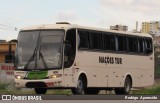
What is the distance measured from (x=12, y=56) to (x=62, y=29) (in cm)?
313

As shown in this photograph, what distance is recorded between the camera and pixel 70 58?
26.5 m

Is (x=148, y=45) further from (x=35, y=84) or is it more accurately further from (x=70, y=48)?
(x=35, y=84)

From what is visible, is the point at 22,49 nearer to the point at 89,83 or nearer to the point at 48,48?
the point at 48,48

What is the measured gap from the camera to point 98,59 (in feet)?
95.4

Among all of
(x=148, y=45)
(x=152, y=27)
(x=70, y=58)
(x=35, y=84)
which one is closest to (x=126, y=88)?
(x=148, y=45)

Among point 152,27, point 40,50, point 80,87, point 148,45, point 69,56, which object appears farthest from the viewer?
point 152,27

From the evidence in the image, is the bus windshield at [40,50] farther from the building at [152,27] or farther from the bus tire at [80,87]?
the building at [152,27]

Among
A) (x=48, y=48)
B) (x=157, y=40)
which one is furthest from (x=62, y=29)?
(x=157, y=40)

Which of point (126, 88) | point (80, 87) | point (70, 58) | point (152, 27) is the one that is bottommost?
point (152, 27)

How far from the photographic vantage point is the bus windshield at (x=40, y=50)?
85.6ft

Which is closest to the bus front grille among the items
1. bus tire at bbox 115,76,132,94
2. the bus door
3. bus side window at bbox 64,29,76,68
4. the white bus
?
the white bus

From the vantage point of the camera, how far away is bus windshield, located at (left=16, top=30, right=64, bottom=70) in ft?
85.6

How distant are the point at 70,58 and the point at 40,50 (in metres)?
1.36

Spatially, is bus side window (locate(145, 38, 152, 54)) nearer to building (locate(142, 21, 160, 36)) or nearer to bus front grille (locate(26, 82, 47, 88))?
bus front grille (locate(26, 82, 47, 88))
